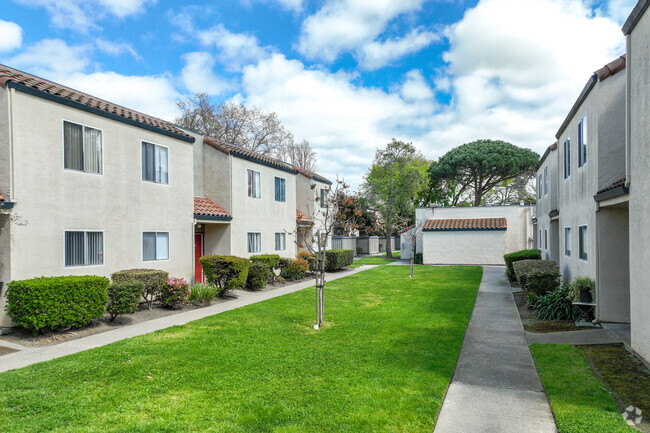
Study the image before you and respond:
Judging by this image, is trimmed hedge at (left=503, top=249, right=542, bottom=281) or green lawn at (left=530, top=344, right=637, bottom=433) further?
trimmed hedge at (left=503, top=249, right=542, bottom=281)

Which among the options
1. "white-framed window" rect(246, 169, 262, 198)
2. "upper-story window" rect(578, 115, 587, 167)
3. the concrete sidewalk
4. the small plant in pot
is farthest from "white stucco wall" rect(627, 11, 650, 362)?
"white-framed window" rect(246, 169, 262, 198)

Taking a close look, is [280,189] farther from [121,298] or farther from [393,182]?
[393,182]

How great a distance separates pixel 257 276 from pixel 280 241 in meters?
5.40

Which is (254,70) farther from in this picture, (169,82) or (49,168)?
(49,168)

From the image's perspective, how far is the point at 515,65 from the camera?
50.1 feet

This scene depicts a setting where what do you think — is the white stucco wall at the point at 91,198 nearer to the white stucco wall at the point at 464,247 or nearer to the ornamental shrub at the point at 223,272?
the ornamental shrub at the point at 223,272

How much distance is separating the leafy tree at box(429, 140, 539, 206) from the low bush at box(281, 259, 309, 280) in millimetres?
27792

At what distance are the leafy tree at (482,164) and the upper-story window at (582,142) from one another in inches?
→ 1211

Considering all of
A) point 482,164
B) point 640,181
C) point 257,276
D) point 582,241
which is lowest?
point 257,276

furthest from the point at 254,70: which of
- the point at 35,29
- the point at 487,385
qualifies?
the point at 487,385

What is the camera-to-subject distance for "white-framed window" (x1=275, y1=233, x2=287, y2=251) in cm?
2120

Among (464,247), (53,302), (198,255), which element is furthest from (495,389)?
(464,247)

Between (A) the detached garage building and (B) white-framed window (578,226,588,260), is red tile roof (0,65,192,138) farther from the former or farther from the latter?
(A) the detached garage building

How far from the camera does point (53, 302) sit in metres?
8.56
